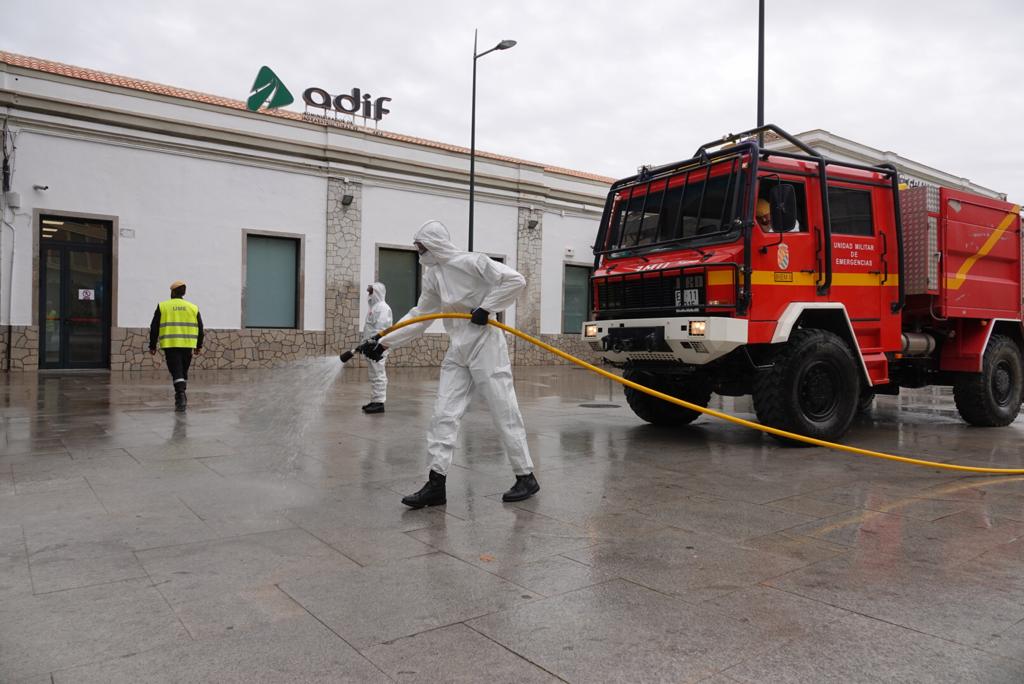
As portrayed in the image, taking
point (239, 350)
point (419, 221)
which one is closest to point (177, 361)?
point (239, 350)

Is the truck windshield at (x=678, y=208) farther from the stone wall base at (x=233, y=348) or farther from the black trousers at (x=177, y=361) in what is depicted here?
the stone wall base at (x=233, y=348)

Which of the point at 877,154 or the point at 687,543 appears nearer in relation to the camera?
the point at 687,543

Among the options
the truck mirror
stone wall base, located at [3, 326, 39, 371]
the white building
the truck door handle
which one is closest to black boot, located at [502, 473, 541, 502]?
the truck mirror

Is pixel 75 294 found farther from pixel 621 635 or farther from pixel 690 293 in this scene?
pixel 621 635

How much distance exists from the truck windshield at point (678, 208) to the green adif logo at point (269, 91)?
12.9 m

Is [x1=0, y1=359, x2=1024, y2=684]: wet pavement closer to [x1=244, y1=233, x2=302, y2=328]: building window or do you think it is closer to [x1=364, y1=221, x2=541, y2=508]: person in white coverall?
[x1=364, y1=221, x2=541, y2=508]: person in white coverall

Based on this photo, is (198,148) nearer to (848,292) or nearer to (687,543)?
(848,292)

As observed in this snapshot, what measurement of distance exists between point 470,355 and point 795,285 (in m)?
3.82

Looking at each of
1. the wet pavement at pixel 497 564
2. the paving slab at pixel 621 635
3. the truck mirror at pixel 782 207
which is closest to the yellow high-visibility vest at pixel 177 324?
the wet pavement at pixel 497 564

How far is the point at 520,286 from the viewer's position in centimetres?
535

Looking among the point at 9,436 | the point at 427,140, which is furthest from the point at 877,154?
the point at 9,436

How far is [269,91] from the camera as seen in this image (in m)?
18.8

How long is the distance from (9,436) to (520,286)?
5.59 metres

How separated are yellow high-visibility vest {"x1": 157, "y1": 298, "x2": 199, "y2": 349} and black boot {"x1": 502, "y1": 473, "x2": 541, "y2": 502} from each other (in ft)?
22.0
